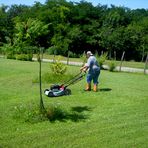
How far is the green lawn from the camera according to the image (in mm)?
8984

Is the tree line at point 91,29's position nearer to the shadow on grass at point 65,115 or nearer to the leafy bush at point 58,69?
the leafy bush at point 58,69

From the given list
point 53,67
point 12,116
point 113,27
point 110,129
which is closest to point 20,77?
point 53,67

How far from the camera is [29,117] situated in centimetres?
1056

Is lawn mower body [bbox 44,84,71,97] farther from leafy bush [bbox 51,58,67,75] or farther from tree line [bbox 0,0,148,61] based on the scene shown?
tree line [bbox 0,0,148,61]

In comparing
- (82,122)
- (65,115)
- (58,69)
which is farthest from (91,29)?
(82,122)

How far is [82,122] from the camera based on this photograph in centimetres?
1055

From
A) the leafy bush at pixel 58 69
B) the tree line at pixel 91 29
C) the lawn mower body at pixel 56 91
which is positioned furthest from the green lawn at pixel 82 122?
the tree line at pixel 91 29

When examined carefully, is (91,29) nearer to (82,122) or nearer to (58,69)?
(58,69)

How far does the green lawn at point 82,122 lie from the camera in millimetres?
8984

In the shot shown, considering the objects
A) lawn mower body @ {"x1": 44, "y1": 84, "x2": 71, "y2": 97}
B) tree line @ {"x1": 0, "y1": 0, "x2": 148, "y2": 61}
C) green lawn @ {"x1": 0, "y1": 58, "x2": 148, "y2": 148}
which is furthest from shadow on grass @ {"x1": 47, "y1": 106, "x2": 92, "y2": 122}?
tree line @ {"x1": 0, "y1": 0, "x2": 148, "y2": 61}

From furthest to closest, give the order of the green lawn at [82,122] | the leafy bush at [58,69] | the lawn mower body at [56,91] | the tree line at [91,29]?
the tree line at [91,29]
the leafy bush at [58,69]
the lawn mower body at [56,91]
the green lawn at [82,122]

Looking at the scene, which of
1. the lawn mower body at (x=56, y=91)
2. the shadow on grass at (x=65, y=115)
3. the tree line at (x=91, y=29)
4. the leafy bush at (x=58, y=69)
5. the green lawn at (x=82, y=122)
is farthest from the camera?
the tree line at (x=91, y=29)

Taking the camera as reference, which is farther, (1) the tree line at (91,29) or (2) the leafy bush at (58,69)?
(1) the tree line at (91,29)

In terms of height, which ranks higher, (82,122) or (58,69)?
(58,69)
